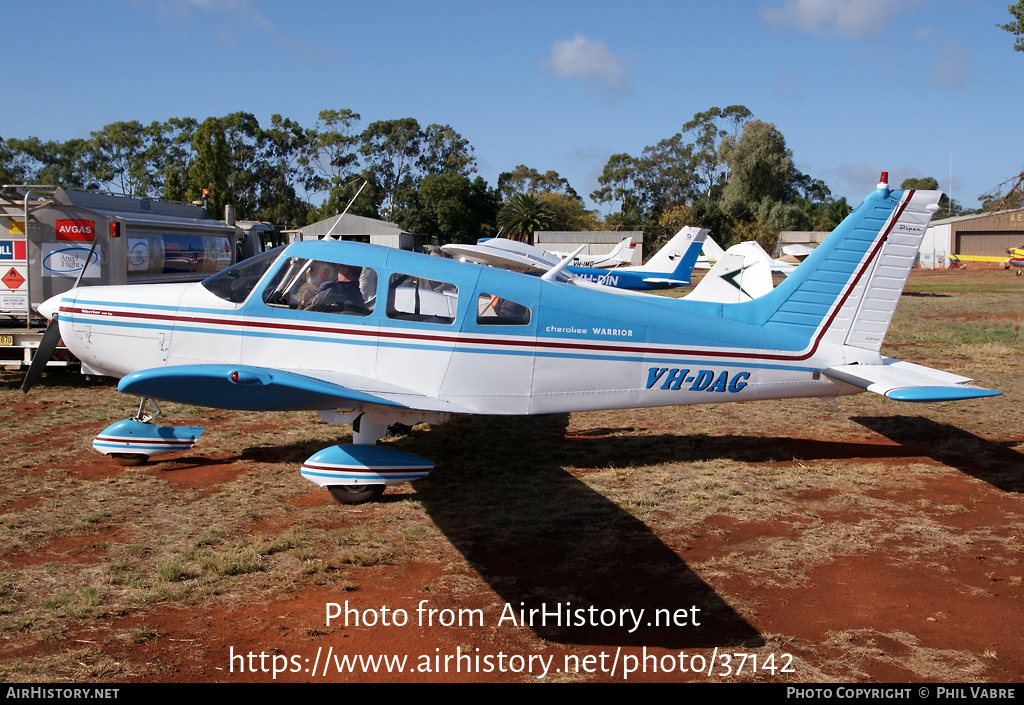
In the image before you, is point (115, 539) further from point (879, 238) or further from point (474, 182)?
point (474, 182)

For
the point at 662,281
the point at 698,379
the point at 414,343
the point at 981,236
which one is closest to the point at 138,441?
the point at 414,343

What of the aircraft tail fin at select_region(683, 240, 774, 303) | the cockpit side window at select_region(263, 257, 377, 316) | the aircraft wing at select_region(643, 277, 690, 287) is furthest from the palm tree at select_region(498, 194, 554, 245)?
the cockpit side window at select_region(263, 257, 377, 316)

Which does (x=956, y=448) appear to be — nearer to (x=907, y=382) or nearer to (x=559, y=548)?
(x=907, y=382)

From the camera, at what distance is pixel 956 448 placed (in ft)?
24.9

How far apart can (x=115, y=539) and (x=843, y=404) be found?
911cm

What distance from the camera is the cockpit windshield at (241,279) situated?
6.10 metres

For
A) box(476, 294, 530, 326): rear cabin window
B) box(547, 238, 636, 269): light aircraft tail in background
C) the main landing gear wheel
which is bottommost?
the main landing gear wheel

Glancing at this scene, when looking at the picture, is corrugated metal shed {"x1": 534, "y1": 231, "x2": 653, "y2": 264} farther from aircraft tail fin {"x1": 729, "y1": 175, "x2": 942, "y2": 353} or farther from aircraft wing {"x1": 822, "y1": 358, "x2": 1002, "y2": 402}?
aircraft wing {"x1": 822, "y1": 358, "x2": 1002, "y2": 402}

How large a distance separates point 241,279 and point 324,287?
77cm

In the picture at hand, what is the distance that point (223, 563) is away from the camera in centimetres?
464

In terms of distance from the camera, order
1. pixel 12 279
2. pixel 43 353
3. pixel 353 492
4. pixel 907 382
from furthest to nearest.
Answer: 1. pixel 12 279
2. pixel 43 353
3. pixel 907 382
4. pixel 353 492

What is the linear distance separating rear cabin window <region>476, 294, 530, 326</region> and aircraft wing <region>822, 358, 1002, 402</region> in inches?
121

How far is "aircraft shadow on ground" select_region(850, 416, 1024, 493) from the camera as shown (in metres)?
6.68

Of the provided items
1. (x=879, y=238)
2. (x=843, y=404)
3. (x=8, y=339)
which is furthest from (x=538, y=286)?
(x=8, y=339)
